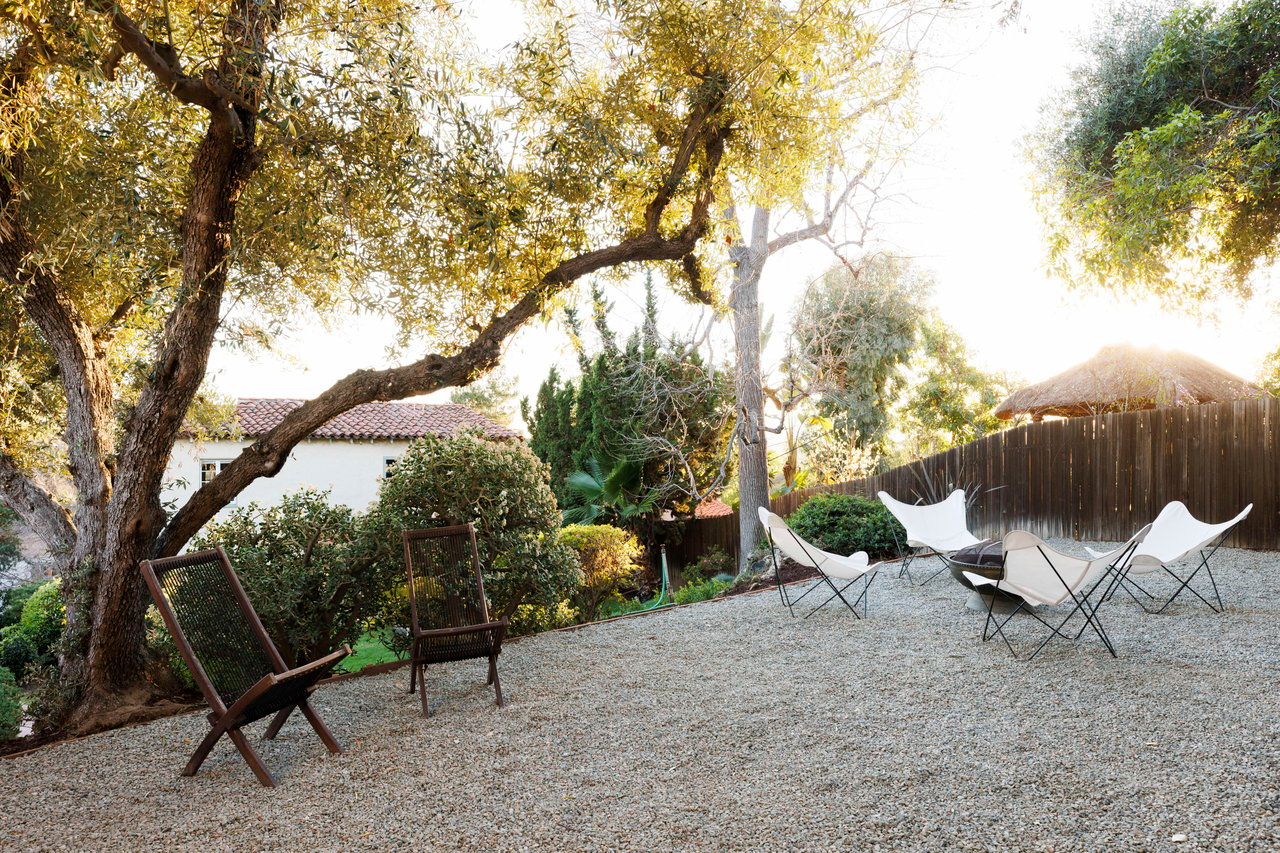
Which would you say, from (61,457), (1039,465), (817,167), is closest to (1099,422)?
(1039,465)

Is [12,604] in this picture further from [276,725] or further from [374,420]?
[276,725]

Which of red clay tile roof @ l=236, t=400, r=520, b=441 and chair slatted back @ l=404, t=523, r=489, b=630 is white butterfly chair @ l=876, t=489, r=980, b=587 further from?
red clay tile roof @ l=236, t=400, r=520, b=441

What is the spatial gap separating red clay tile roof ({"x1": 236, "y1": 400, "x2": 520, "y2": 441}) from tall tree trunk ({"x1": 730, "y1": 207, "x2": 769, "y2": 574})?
734 centimetres

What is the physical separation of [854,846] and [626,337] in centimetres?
1387

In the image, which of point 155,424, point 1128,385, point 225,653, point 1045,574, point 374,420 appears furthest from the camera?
point 374,420

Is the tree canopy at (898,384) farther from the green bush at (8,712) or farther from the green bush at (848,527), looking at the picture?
the green bush at (8,712)

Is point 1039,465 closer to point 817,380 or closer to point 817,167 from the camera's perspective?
point 817,380

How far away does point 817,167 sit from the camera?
7.51 metres

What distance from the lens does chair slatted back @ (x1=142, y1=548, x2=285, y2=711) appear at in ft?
13.1

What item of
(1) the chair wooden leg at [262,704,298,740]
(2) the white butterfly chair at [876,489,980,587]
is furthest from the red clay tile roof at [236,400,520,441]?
(1) the chair wooden leg at [262,704,298,740]

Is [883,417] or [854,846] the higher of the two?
[883,417]

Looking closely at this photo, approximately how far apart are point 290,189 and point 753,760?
14.9ft

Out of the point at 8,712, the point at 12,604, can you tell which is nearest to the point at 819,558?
the point at 8,712

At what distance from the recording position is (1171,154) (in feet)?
28.4
